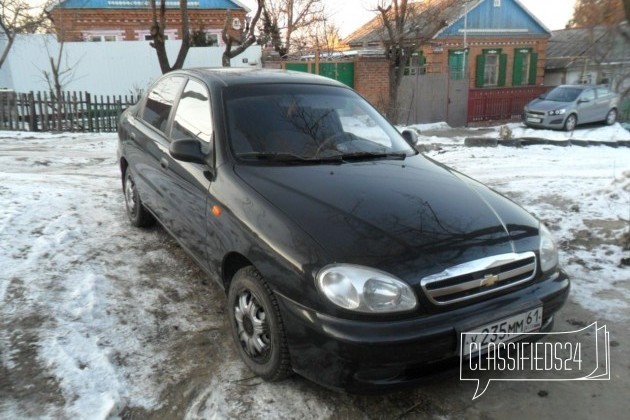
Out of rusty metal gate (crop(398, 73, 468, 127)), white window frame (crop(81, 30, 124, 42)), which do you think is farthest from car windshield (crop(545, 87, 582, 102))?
white window frame (crop(81, 30, 124, 42))

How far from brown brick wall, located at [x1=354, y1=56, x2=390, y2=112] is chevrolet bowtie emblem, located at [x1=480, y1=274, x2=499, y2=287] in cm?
1562

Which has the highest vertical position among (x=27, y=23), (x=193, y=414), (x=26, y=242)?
(x=27, y=23)

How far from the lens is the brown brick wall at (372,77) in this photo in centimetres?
1778

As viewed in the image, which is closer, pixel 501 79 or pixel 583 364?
pixel 583 364

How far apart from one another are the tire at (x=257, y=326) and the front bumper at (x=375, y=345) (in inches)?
3.6

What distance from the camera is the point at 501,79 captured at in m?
25.3

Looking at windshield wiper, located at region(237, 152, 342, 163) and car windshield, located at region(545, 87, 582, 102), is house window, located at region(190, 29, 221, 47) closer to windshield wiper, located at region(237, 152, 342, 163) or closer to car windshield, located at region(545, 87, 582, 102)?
car windshield, located at region(545, 87, 582, 102)

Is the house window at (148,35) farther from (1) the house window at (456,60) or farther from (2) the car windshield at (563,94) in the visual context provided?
(2) the car windshield at (563,94)

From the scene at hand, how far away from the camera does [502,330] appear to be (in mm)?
2545

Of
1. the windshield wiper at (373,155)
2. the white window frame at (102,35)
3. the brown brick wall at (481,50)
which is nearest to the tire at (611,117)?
the brown brick wall at (481,50)

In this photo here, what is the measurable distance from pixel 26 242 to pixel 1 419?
7.61ft

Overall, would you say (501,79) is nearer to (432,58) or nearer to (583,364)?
(432,58)

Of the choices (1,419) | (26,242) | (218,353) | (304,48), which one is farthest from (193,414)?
(304,48)

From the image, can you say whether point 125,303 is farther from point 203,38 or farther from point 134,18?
point 134,18
